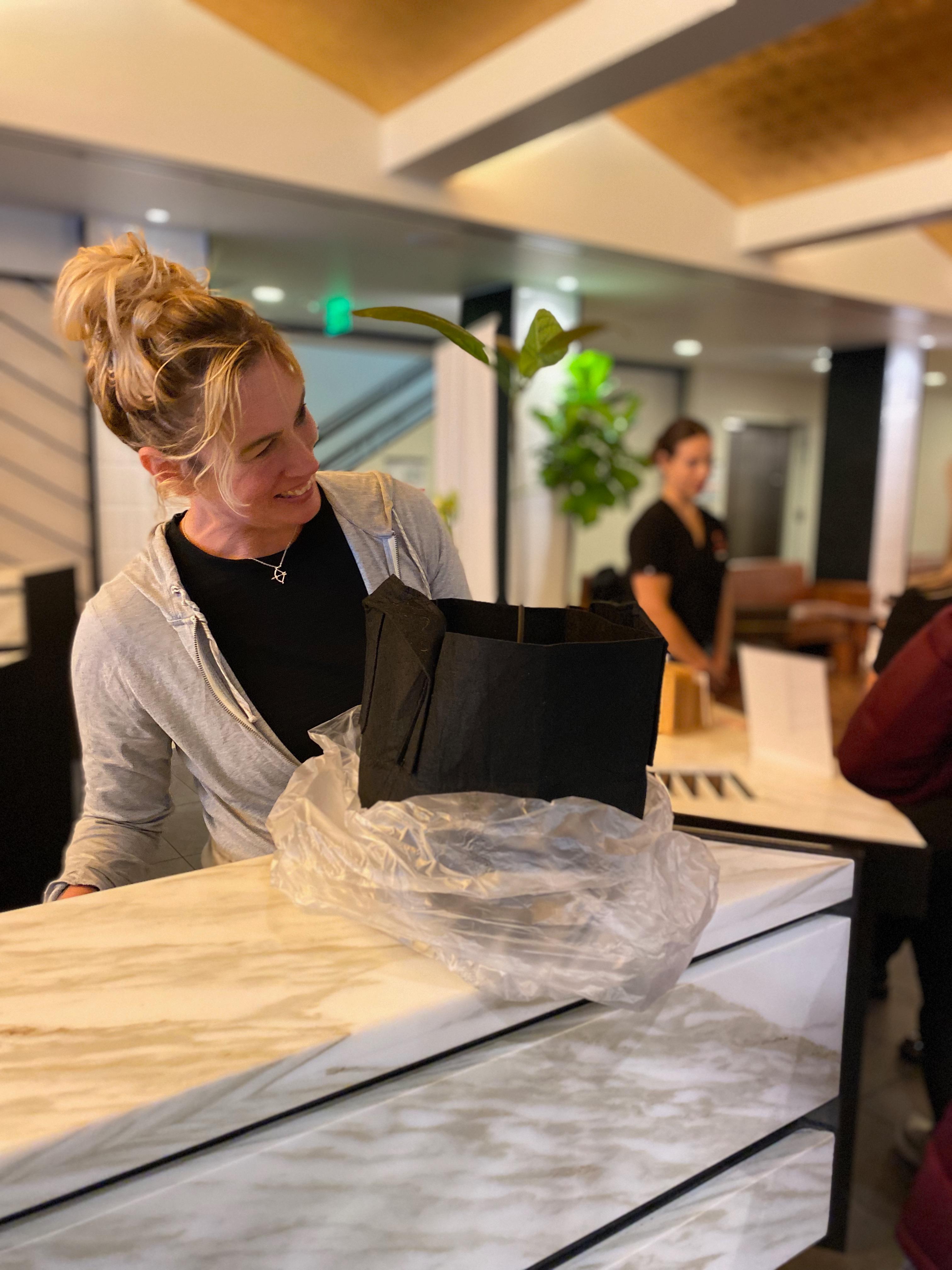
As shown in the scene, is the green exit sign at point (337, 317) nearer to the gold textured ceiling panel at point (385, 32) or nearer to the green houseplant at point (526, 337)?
the green houseplant at point (526, 337)

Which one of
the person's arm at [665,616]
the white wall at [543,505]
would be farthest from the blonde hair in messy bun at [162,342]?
the white wall at [543,505]

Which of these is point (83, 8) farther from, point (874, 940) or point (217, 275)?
point (874, 940)

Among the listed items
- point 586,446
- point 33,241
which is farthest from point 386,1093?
point 586,446

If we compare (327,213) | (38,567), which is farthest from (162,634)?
(327,213)

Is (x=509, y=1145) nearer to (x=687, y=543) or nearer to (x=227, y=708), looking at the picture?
(x=227, y=708)

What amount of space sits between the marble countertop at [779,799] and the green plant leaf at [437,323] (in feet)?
2.85

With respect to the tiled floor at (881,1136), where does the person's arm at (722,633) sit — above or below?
above

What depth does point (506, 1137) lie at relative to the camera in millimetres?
801

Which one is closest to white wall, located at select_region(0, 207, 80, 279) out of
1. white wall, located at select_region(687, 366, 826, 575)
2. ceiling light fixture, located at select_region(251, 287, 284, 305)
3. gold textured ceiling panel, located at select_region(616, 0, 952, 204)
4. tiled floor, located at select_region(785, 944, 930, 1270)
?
ceiling light fixture, located at select_region(251, 287, 284, 305)

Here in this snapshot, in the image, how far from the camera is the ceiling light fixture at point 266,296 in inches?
60.7

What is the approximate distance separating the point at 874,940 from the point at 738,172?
488 centimetres

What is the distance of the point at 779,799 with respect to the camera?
1.77m

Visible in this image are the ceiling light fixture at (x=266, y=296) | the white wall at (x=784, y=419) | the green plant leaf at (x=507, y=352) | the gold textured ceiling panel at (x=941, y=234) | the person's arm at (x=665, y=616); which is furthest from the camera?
the white wall at (x=784, y=419)

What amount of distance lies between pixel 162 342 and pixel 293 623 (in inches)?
14.0
